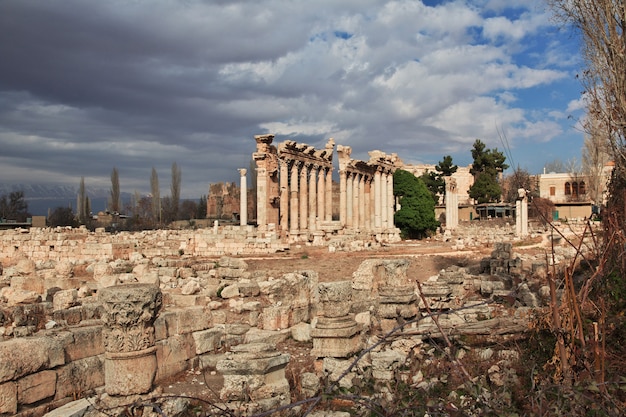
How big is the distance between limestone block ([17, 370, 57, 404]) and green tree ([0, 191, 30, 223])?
73.2 metres

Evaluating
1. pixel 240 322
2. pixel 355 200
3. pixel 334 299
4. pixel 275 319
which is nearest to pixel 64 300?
pixel 240 322

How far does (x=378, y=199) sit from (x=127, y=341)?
40070 millimetres

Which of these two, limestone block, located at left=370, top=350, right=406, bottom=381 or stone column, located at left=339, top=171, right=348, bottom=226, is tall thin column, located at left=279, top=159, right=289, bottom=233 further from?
limestone block, located at left=370, top=350, right=406, bottom=381

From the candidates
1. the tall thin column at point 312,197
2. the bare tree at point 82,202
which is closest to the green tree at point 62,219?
the bare tree at point 82,202

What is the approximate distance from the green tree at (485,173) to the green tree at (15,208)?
5930 centimetres

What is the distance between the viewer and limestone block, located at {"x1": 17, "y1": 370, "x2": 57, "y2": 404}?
760cm

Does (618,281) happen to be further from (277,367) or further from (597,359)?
(277,367)

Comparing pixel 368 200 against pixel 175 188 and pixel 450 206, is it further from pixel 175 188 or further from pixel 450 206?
pixel 175 188

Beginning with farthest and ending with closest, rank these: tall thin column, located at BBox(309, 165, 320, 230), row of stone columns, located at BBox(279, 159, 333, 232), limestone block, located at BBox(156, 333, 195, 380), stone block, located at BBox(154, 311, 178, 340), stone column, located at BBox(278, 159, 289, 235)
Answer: tall thin column, located at BBox(309, 165, 320, 230) < row of stone columns, located at BBox(279, 159, 333, 232) < stone column, located at BBox(278, 159, 289, 235) < stone block, located at BBox(154, 311, 178, 340) < limestone block, located at BBox(156, 333, 195, 380)

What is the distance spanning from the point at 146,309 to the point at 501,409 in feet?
18.8

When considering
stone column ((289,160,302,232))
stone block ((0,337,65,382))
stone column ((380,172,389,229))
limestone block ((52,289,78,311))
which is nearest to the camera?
stone block ((0,337,65,382))

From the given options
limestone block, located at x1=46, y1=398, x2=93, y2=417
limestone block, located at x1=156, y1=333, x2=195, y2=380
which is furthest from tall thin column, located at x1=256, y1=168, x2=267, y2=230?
limestone block, located at x1=46, y1=398, x2=93, y2=417

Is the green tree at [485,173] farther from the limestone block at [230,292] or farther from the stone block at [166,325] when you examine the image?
the stone block at [166,325]

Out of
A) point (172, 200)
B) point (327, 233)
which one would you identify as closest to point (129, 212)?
point (172, 200)
